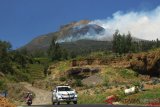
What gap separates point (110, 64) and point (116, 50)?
49023 millimetres

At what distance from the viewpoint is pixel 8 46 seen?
435 ft

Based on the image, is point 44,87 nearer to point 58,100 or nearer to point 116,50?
point 58,100

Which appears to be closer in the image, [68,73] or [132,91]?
[132,91]

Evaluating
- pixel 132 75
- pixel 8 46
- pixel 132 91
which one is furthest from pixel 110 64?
pixel 132 91

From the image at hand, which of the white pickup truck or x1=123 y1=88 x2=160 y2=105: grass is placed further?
the white pickup truck

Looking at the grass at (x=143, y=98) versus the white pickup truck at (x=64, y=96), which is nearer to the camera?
the grass at (x=143, y=98)

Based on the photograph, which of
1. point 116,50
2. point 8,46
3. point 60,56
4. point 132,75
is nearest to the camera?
point 132,75

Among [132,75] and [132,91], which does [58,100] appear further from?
[132,75]

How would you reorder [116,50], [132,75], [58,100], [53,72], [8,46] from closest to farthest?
[58,100], [132,75], [53,72], [8,46], [116,50]

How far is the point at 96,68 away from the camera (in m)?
97.4

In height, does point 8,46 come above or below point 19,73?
above

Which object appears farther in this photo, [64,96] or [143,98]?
[64,96]

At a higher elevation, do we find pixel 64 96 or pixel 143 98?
pixel 64 96

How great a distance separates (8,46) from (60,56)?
127 feet
